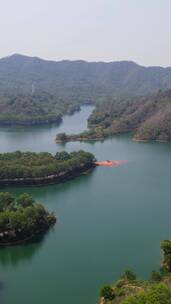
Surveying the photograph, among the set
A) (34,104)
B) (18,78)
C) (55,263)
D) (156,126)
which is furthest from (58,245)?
(18,78)

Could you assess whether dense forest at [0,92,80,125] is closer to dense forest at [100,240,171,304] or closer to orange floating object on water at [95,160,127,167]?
orange floating object on water at [95,160,127,167]

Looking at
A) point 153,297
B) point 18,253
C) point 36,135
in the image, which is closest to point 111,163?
point 18,253

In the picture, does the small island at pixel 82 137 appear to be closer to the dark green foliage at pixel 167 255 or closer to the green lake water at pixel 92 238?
the green lake water at pixel 92 238

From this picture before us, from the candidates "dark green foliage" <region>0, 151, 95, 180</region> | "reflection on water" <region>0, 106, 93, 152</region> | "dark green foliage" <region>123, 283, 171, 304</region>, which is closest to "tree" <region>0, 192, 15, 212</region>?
"dark green foliage" <region>0, 151, 95, 180</region>

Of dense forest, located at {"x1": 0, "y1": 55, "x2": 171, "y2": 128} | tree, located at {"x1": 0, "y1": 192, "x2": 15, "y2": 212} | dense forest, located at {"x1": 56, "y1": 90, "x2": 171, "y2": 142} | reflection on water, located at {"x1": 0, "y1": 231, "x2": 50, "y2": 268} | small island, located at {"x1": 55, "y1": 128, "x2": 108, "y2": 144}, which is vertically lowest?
reflection on water, located at {"x1": 0, "y1": 231, "x2": 50, "y2": 268}

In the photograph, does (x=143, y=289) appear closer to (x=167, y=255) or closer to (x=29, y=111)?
(x=167, y=255)

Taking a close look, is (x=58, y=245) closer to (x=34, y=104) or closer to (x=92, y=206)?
(x=92, y=206)
